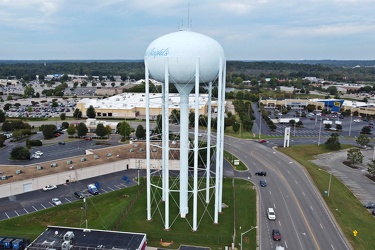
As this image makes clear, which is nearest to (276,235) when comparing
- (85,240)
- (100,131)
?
(85,240)

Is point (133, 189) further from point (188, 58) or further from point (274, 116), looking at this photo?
point (274, 116)

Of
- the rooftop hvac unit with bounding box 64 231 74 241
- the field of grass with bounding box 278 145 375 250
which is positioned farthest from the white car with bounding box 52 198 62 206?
the field of grass with bounding box 278 145 375 250

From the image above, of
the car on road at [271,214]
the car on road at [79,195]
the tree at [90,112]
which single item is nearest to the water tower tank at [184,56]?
the car on road at [271,214]

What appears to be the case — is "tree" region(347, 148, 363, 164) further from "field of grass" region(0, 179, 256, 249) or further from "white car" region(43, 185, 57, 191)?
"white car" region(43, 185, 57, 191)

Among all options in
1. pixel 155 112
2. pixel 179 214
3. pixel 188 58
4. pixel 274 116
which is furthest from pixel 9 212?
pixel 274 116

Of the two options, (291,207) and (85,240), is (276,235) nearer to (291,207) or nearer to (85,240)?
(291,207)

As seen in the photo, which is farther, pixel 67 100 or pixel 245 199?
pixel 67 100

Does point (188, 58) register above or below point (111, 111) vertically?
above
